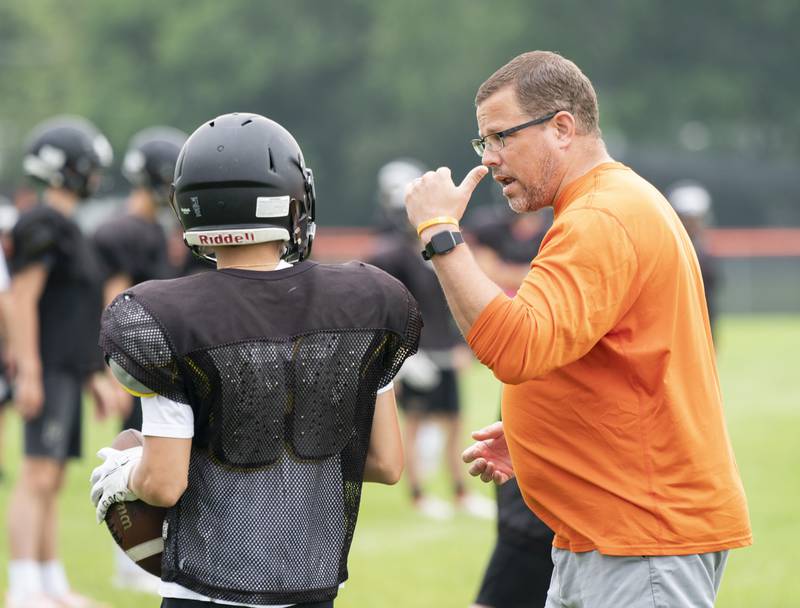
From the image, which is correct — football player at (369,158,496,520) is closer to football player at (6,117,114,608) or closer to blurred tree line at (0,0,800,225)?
football player at (6,117,114,608)

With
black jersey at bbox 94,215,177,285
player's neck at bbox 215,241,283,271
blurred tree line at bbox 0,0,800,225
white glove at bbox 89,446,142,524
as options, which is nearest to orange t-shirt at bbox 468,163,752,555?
player's neck at bbox 215,241,283,271

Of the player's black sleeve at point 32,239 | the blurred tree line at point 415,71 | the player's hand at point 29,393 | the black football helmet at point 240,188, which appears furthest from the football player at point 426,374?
the blurred tree line at point 415,71

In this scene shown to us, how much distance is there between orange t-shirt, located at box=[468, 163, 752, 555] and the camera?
3.29 m

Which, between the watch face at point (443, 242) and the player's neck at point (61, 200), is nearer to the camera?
the watch face at point (443, 242)

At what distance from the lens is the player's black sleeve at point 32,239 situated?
6.89 metres

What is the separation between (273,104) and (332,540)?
158 feet

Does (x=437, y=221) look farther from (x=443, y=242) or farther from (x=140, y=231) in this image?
(x=140, y=231)

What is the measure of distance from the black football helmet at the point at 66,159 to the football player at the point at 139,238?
342 millimetres

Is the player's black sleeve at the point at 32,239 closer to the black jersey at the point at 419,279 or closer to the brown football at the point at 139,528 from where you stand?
the black jersey at the point at 419,279

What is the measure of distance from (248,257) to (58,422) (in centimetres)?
389

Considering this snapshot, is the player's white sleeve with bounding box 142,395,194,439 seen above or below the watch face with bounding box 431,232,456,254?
below

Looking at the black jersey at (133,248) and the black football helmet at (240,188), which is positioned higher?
the black football helmet at (240,188)

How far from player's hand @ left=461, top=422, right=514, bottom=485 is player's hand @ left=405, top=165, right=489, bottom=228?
79 cm

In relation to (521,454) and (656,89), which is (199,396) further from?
(656,89)
